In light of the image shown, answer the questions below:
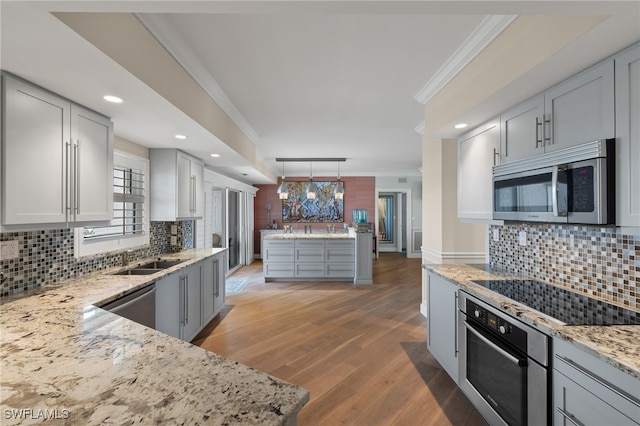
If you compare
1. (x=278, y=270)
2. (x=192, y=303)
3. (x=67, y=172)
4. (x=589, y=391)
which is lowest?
(x=278, y=270)

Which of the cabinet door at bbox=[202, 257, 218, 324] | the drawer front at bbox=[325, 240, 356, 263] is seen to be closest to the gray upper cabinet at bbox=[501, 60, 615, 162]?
the cabinet door at bbox=[202, 257, 218, 324]

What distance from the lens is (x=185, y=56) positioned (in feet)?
7.20

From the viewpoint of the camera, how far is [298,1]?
3.71 ft

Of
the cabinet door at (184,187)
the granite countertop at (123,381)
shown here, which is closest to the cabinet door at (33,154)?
the granite countertop at (123,381)

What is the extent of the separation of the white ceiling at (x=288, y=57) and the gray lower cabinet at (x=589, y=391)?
1.40m

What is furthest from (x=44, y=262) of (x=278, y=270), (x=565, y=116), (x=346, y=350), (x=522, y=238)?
(x=278, y=270)

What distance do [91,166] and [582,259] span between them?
3406 mm

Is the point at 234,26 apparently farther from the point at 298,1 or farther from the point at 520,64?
the point at 520,64

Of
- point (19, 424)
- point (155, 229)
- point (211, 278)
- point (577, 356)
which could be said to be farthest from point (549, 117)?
point (155, 229)

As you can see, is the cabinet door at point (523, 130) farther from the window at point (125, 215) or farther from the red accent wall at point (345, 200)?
the red accent wall at point (345, 200)

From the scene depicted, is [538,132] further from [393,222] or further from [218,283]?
[393,222]

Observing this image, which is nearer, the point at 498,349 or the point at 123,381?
the point at 123,381

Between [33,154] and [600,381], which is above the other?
[33,154]

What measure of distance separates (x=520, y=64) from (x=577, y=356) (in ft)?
5.06
